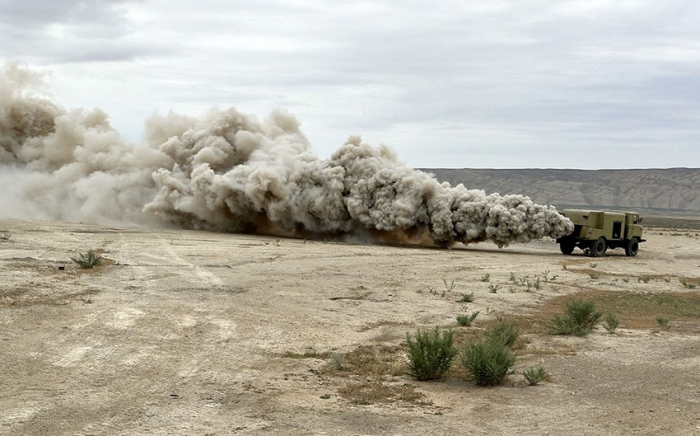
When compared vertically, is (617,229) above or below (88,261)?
above

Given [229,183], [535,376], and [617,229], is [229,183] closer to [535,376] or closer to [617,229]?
[617,229]

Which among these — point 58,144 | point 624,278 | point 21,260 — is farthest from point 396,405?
point 58,144

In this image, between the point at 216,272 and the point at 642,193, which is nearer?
the point at 216,272

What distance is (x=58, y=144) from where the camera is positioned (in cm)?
4616

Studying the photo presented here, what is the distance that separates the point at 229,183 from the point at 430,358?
2677cm

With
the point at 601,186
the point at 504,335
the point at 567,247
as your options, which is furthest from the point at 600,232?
the point at 601,186

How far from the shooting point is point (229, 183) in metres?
36.8

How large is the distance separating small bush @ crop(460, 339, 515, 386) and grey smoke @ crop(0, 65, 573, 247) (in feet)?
71.5

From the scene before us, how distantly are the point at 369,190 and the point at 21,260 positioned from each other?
54.6 feet

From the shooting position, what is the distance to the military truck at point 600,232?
34062mm

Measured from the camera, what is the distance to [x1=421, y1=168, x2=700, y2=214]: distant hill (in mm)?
150750

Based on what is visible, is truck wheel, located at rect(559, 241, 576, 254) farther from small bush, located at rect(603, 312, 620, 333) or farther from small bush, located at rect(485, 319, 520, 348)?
small bush, located at rect(485, 319, 520, 348)

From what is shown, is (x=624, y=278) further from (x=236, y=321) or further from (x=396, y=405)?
(x=396, y=405)

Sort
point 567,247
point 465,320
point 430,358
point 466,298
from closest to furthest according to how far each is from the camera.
Answer: point 430,358 → point 465,320 → point 466,298 → point 567,247
